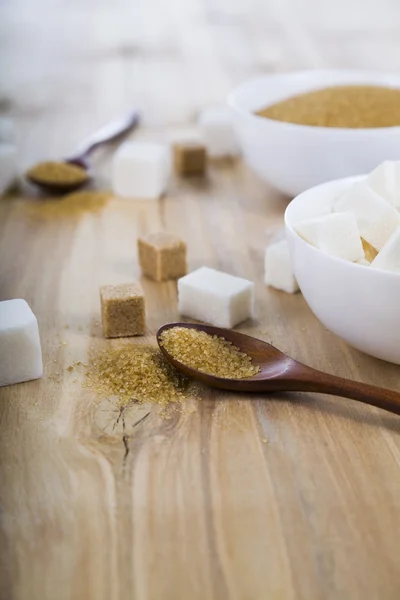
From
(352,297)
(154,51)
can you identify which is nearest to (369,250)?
(352,297)

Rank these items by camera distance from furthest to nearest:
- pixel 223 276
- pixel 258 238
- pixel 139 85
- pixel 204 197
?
pixel 139 85 < pixel 204 197 < pixel 258 238 < pixel 223 276

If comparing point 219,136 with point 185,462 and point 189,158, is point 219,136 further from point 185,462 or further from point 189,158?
point 185,462

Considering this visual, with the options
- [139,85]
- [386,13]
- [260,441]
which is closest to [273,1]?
[386,13]

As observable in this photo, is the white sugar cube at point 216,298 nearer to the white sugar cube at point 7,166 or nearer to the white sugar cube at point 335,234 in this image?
the white sugar cube at point 335,234

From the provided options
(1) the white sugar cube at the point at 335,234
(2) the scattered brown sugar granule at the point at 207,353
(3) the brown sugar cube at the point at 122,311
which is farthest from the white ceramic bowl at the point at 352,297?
(3) the brown sugar cube at the point at 122,311

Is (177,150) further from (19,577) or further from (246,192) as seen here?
(19,577)

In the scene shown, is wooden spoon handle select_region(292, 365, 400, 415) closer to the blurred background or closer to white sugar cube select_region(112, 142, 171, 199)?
white sugar cube select_region(112, 142, 171, 199)

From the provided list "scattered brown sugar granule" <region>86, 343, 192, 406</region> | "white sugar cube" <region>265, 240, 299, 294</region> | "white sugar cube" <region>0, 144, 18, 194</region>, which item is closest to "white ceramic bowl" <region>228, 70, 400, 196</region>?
"white sugar cube" <region>265, 240, 299, 294</region>
